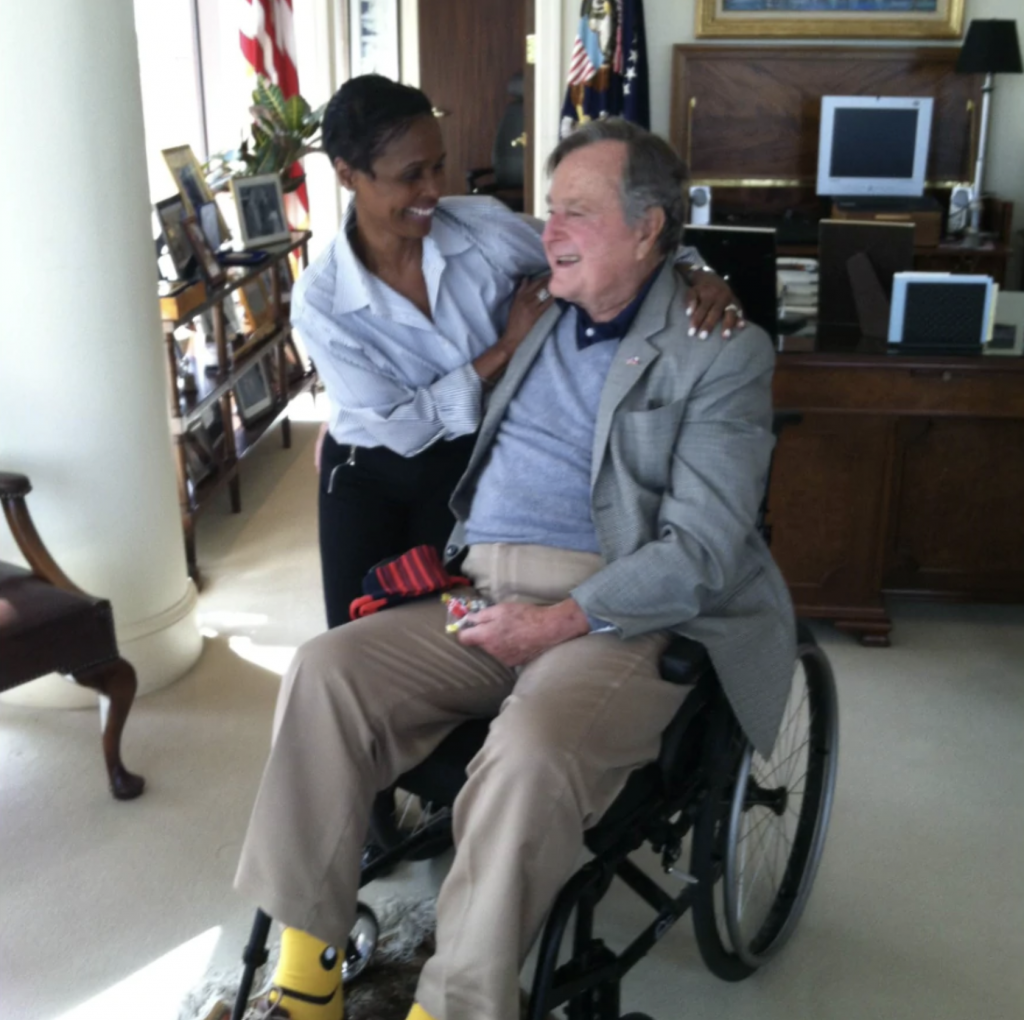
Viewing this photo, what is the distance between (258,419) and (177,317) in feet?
3.12

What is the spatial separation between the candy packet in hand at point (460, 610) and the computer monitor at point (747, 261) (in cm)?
113

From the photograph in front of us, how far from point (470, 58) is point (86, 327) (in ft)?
16.4

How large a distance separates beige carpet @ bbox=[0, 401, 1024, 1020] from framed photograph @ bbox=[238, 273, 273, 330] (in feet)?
4.16

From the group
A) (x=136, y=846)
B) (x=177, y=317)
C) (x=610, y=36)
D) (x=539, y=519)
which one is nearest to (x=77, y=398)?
(x=177, y=317)

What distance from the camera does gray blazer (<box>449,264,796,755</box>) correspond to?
1.62 meters

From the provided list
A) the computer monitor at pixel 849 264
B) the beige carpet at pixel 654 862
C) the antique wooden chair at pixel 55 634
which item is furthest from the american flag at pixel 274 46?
the antique wooden chair at pixel 55 634

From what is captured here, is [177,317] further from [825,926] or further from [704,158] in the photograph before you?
[704,158]

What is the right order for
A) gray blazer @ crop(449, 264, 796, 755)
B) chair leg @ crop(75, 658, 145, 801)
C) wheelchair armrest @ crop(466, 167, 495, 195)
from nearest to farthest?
gray blazer @ crop(449, 264, 796, 755) → chair leg @ crop(75, 658, 145, 801) → wheelchair armrest @ crop(466, 167, 495, 195)

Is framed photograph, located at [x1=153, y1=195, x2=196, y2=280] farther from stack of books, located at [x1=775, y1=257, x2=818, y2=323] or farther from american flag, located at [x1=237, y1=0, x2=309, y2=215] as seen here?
stack of books, located at [x1=775, y1=257, x2=818, y2=323]

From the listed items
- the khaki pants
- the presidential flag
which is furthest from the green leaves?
the khaki pants

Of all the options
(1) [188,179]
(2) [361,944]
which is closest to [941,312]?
(2) [361,944]

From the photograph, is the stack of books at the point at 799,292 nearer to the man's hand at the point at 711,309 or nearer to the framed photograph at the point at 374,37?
the man's hand at the point at 711,309

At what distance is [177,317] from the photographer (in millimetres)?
3158

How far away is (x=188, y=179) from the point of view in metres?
3.58
